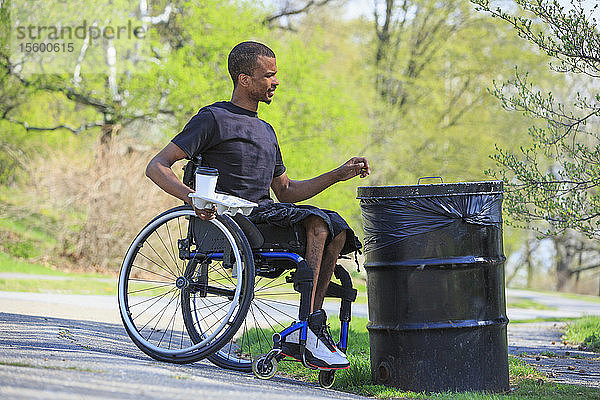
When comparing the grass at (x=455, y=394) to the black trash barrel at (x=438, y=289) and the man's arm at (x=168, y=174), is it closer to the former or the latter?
the black trash barrel at (x=438, y=289)

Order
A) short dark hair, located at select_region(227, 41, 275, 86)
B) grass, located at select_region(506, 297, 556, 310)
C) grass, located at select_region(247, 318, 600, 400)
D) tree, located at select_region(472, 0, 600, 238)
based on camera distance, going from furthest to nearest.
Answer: grass, located at select_region(506, 297, 556, 310), tree, located at select_region(472, 0, 600, 238), short dark hair, located at select_region(227, 41, 275, 86), grass, located at select_region(247, 318, 600, 400)

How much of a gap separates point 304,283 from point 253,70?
1.26 m

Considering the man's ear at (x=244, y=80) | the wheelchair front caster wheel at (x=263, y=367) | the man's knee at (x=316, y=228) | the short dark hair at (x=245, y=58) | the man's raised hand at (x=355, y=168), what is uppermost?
the short dark hair at (x=245, y=58)

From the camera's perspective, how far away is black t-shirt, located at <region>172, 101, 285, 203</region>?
4.17 metres

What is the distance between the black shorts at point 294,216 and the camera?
3.96 metres

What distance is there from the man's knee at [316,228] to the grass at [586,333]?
4069 millimetres

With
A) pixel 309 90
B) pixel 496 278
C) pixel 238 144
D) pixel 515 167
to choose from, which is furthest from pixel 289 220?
pixel 309 90

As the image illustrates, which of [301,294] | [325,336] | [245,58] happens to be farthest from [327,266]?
[245,58]

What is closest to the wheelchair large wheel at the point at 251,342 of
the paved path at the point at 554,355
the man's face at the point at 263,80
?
the man's face at the point at 263,80

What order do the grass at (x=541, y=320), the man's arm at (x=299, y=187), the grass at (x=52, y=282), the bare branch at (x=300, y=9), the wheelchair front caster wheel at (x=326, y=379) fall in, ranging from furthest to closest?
the bare branch at (x=300, y=9) < the grass at (x=52, y=282) < the grass at (x=541, y=320) < the man's arm at (x=299, y=187) < the wheelchair front caster wheel at (x=326, y=379)

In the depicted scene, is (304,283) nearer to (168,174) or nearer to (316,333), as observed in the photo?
(316,333)

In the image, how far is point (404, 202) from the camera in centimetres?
423

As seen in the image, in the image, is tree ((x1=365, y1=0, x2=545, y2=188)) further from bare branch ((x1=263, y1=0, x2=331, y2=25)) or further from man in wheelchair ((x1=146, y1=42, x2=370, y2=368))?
man in wheelchair ((x1=146, y1=42, x2=370, y2=368))

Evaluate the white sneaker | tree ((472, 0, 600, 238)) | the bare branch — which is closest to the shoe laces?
the white sneaker
